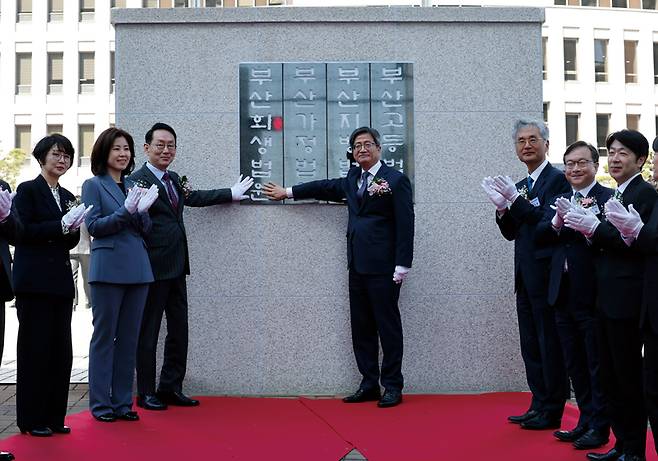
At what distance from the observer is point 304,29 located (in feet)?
20.1

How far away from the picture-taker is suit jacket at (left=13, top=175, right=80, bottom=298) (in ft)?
14.5

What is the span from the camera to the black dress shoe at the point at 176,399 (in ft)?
18.1

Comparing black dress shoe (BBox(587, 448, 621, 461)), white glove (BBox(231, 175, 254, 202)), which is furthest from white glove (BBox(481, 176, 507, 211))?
white glove (BBox(231, 175, 254, 202))

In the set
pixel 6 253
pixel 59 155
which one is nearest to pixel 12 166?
pixel 59 155

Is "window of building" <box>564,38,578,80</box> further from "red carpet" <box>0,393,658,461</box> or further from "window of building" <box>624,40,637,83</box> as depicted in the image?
"red carpet" <box>0,393,658,461</box>

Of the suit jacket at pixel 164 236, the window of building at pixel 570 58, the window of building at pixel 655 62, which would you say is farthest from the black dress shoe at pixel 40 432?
the window of building at pixel 655 62

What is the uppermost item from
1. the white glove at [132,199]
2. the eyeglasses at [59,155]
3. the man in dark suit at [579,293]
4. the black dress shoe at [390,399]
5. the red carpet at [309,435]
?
the eyeglasses at [59,155]

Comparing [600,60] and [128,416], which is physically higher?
[600,60]

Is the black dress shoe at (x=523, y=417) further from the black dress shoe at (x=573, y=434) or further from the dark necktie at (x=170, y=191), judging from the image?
the dark necktie at (x=170, y=191)

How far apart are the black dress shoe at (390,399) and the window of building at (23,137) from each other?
29.0 metres

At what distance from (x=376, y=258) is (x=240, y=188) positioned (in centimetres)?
110

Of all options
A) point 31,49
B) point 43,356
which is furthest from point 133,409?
point 31,49

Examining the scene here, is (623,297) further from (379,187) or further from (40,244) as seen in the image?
(40,244)

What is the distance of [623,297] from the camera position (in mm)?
3699
